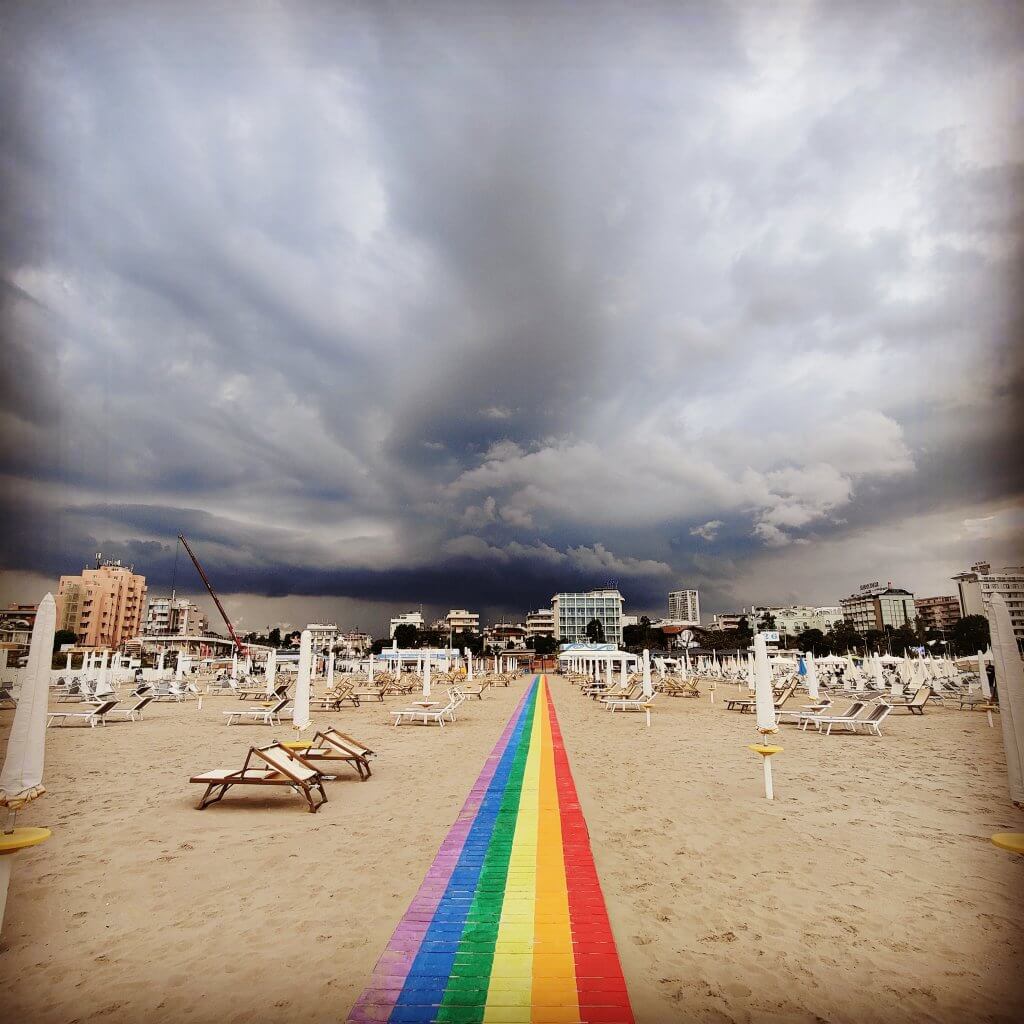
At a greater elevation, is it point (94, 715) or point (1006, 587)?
point (1006, 587)

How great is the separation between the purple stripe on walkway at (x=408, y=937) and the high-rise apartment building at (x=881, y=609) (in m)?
171

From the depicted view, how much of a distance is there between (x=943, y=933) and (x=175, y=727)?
53.7ft

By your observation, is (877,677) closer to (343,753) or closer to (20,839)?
(343,753)

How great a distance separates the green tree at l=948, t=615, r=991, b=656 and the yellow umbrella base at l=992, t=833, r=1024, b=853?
84.4 m

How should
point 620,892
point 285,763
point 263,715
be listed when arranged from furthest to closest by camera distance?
point 263,715 → point 285,763 → point 620,892

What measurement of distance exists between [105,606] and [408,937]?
12481 centimetres

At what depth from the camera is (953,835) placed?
19.8ft

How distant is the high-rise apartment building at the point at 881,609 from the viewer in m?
155

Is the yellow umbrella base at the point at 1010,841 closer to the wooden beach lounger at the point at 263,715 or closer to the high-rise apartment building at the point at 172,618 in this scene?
the wooden beach lounger at the point at 263,715

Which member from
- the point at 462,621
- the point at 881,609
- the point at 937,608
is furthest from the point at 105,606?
the point at 937,608

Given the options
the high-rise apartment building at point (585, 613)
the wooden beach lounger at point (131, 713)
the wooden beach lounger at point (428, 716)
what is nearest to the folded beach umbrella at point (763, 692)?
the wooden beach lounger at point (428, 716)

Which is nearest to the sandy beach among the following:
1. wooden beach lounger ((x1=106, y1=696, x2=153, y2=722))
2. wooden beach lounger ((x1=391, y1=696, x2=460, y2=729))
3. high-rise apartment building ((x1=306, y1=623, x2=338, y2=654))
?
wooden beach lounger ((x1=391, y1=696, x2=460, y2=729))

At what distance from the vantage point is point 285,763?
750 centimetres

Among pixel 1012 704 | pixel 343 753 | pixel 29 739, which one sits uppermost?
pixel 1012 704
